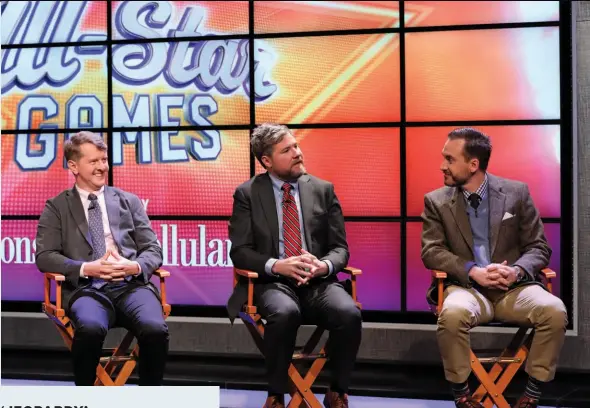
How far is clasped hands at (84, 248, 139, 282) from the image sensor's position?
388 centimetres

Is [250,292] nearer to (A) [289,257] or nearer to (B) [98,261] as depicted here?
(A) [289,257]

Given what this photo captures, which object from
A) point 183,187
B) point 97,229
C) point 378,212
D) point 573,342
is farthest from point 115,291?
point 573,342

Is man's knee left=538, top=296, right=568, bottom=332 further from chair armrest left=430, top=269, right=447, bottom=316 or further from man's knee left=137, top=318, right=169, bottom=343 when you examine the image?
man's knee left=137, top=318, right=169, bottom=343

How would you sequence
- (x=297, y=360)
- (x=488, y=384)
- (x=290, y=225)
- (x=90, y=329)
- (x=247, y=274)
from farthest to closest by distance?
1. (x=290, y=225)
2. (x=297, y=360)
3. (x=247, y=274)
4. (x=488, y=384)
5. (x=90, y=329)

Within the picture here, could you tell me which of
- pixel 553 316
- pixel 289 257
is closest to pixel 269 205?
pixel 289 257

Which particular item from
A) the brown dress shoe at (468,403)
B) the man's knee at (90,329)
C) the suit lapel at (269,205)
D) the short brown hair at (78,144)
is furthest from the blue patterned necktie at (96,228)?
the brown dress shoe at (468,403)

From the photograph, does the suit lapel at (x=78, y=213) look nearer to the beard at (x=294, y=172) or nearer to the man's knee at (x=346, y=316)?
the beard at (x=294, y=172)

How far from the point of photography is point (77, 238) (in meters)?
4.04

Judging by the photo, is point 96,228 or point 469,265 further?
point 96,228

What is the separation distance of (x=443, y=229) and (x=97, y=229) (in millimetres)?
1719

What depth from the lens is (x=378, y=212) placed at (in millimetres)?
4957

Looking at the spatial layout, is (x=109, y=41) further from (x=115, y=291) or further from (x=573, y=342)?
(x=573, y=342)

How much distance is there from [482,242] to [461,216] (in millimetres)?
171

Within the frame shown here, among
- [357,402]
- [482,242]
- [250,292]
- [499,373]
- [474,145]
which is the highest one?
[474,145]
